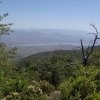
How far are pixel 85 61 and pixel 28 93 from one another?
59.2 feet

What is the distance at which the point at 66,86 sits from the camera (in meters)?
20.2

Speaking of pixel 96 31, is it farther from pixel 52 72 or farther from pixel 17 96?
pixel 17 96

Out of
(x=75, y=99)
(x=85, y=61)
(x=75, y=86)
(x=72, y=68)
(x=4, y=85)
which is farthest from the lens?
(x=72, y=68)

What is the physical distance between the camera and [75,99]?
18078mm

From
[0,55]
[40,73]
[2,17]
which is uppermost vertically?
[2,17]

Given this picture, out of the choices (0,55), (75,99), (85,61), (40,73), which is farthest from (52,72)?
(75,99)

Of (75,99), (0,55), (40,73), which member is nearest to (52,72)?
(40,73)

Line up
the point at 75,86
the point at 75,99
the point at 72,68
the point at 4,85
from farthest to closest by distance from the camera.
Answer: the point at 72,68 → the point at 4,85 → the point at 75,86 → the point at 75,99

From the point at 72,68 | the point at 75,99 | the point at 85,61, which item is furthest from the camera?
the point at 72,68

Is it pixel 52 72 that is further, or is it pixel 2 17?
pixel 52 72

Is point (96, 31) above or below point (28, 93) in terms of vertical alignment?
above

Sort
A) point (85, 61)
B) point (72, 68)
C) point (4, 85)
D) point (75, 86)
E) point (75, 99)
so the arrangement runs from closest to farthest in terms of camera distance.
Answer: point (75, 99) < point (75, 86) < point (4, 85) < point (85, 61) < point (72, 68)

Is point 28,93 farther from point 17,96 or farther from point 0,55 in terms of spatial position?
point 0,55

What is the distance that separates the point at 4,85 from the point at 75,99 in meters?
5.30
